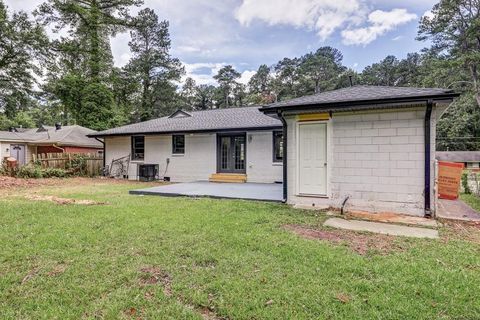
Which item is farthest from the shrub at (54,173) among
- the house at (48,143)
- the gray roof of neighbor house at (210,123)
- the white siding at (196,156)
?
the house at (48,143)

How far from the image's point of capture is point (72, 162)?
582 inches

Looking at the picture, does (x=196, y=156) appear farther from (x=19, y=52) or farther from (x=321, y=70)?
(x=321, y=70)

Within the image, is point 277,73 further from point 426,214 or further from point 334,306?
point 334,306

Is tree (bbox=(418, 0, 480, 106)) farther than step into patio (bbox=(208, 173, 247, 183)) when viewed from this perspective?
Yes

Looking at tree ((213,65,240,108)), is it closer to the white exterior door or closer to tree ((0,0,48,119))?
tree ((0,0,48,119))

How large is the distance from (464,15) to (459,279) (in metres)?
31.5

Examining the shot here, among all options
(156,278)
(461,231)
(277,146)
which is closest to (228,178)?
(277,146)

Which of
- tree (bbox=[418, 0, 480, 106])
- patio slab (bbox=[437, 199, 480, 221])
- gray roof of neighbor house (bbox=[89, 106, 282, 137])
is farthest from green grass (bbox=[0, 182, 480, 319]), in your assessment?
tree (bbox=[418, 0, 480, 106])

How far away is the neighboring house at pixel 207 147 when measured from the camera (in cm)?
1153

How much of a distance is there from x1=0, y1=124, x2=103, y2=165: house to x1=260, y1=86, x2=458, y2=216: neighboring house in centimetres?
1674

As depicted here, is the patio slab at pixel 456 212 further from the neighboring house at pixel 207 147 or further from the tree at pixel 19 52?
the tree at pixel 19 52

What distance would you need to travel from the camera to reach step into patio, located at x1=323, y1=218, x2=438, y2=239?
4.56 metres

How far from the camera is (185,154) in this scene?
1318cm

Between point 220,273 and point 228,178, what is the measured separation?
8965 mm
